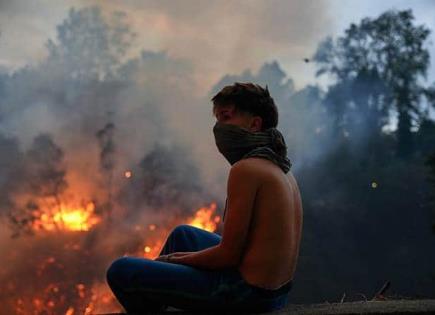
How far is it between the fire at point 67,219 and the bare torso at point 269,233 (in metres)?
22.2

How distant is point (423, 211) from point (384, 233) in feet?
8.60

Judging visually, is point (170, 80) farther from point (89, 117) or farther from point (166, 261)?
point (166, 261)

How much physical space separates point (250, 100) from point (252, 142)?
25 cm

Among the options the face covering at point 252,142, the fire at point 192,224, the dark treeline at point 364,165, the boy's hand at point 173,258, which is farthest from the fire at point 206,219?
the face covering at point 252,142

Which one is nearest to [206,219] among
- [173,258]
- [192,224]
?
[192,224]

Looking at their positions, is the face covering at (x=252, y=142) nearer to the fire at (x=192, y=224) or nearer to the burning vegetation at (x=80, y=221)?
the burning vegetation at (x=80, y=221)

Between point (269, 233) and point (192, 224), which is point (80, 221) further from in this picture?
point (269, 233)

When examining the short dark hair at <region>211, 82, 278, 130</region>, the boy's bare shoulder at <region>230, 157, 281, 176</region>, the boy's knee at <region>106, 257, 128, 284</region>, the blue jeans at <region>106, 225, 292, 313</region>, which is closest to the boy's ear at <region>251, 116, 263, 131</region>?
the short dark hair at <region>211, 82, 278, 130</region>

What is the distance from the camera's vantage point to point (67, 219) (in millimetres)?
24078

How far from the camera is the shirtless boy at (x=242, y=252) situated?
2668mm

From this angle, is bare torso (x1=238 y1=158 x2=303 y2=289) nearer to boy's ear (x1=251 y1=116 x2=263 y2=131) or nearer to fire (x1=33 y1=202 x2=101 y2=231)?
boy's ear (x1=251 y1=116 x2=263 y2=131)

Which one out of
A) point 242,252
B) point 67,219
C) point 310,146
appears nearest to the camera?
point 242,252

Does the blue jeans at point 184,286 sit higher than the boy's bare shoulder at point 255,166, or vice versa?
the boy's bare shoulder at point 255,166

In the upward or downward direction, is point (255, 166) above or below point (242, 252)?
above
